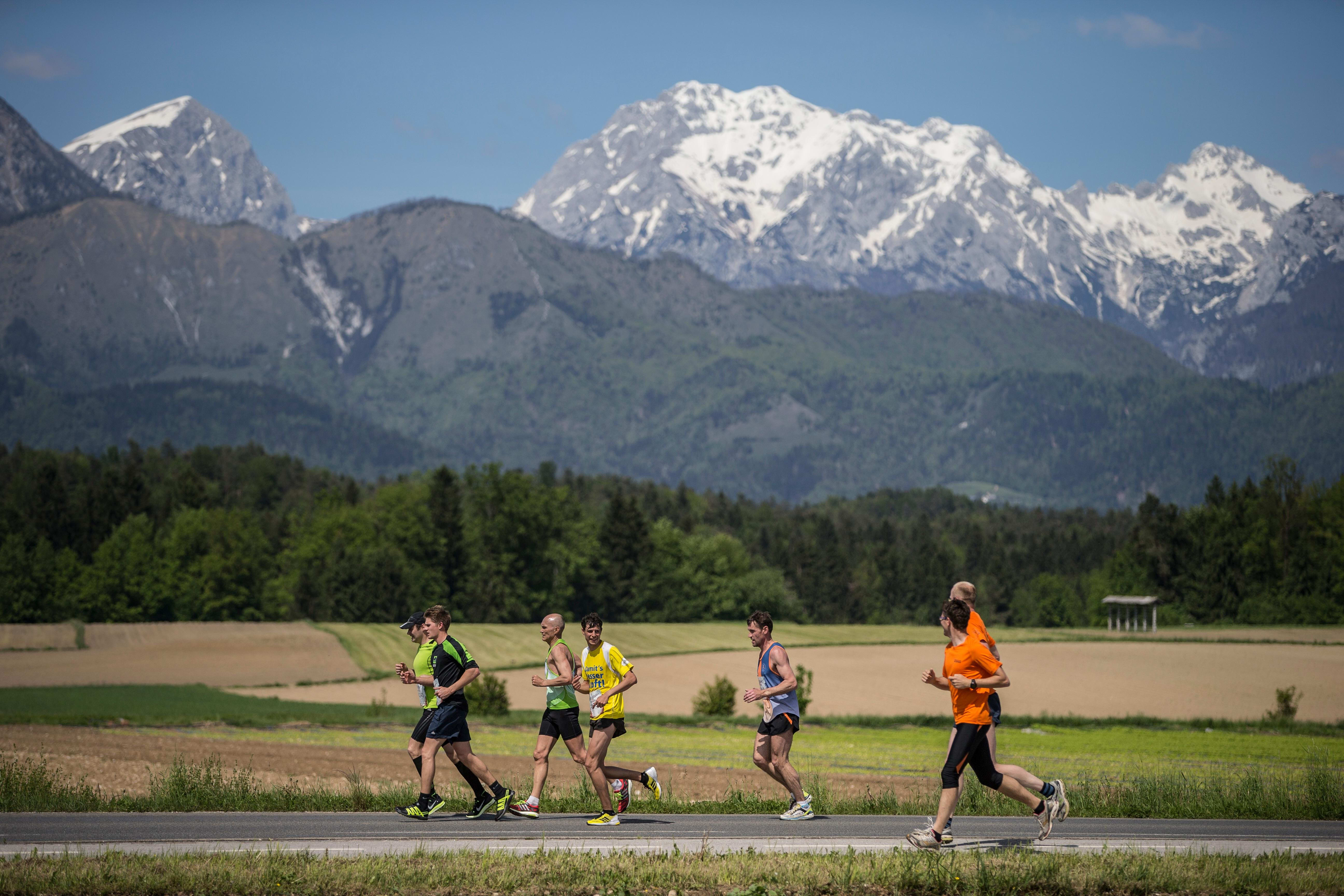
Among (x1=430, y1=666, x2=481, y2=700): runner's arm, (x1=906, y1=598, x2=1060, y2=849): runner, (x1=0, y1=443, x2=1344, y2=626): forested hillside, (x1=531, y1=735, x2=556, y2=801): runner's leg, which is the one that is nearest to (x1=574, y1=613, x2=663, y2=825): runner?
(x1=531, y1=735, x2=556, y2=801): runner's leg

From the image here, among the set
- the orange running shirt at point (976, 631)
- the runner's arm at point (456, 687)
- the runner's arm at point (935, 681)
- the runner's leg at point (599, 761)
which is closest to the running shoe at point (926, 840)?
the runner's arm at point (935, 681)

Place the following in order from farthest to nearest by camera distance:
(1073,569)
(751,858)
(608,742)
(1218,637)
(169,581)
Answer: (1073,569)
(169,581)
(1218,637)
(608,742)
(751,858)

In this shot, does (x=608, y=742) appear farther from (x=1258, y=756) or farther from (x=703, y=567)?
(x=703, y=567)

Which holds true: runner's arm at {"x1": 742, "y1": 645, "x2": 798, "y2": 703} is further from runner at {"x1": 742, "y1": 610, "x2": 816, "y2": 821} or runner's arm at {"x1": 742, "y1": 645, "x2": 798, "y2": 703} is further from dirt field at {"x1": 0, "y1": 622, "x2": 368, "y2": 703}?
dirt field at {"x1": 0, "y1": 622, "x2": 368, "y2": 703}

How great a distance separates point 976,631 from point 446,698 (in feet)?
21.7

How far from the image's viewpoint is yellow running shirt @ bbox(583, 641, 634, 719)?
643 inches

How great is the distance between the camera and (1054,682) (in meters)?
76.7

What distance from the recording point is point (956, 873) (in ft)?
41.0

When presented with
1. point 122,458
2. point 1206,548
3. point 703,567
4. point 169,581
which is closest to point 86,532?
point 169,581

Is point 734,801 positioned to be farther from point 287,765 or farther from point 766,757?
point 287,765

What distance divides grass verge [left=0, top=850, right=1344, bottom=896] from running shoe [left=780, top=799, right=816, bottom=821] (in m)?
3.53

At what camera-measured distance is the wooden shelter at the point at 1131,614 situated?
120 meters

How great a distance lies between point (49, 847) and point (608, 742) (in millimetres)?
6266

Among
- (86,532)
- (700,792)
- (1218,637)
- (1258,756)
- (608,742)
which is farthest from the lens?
(86,532)
